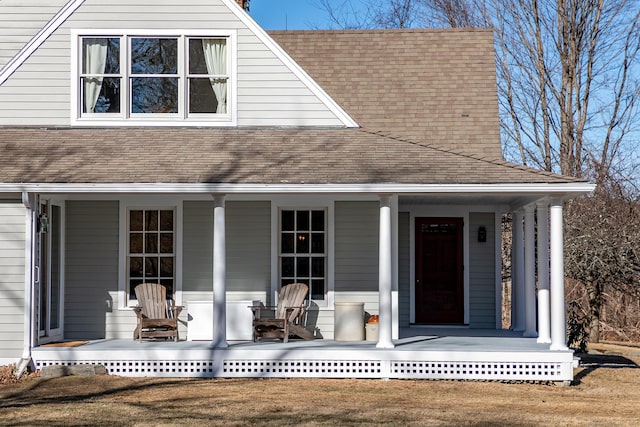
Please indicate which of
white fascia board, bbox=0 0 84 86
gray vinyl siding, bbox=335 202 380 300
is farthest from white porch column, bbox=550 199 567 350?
white fascia board, bbox=0 0 84 86

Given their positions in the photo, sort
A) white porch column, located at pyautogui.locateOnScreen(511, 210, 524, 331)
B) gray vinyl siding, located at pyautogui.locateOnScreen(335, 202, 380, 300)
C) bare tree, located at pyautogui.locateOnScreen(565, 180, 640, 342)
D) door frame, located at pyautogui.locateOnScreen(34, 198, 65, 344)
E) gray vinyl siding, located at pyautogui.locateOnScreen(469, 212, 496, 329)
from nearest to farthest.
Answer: door frame, located at pyautogui.locateOnScreen(34, 198, 65, 344), gray vinyl siding, located at pyautogui.locateOnScreen(335, 202, 380, 300), white porch column, located at pyautogui.locateOnScreen(511, 210, 524, 331), gray vinyl siding, located at pyautogui.locateOnScreen(469, 212, 496, 329), bare tree, located at pyautogui.locateOnScreen(565, 180, 640, 342)

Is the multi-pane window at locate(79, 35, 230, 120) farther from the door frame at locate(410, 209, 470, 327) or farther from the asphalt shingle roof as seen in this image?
the door frame at locate(410, 209, 470, 327)

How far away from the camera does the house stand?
1280 cm

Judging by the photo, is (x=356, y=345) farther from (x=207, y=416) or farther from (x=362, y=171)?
(x=207, y=416)

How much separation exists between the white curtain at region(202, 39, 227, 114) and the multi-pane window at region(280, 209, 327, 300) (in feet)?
6.93

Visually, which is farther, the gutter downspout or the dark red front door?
the dark red front door

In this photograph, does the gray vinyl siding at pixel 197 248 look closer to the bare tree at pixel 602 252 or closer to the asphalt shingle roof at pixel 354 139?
the asphalt shingle roof at pixel 354 139

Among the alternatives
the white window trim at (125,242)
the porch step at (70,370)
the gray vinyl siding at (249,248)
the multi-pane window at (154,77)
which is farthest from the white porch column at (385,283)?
the porch step at (70,370)

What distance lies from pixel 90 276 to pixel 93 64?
3368 millimetres

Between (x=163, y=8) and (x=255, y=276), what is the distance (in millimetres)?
4500

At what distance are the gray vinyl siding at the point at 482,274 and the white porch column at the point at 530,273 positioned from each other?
4.08ft

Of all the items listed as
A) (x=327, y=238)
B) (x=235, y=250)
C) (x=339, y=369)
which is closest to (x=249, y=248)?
(x=235, y=250)

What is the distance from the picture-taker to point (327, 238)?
48.9ft

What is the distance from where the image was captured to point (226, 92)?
1513 cm
